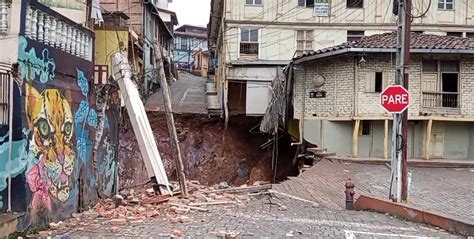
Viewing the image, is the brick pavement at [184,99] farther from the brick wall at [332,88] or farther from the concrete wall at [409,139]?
the concrete wall at [409,139]

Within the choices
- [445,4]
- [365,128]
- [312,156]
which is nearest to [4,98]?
[312,156]

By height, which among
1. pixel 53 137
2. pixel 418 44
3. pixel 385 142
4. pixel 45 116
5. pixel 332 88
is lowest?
pixel 385 142

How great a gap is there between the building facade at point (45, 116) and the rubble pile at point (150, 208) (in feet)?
1.26

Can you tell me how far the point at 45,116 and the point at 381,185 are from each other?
36.6 feet

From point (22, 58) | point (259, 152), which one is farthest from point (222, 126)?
point (22, 58)

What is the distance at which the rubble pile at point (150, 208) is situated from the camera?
975cm

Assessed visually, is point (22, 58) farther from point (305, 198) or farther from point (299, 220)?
point (305, 198)

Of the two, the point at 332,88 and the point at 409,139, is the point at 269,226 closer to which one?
the point at 332,88

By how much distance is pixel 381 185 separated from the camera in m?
16.7

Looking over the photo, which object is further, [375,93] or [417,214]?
[375,93]

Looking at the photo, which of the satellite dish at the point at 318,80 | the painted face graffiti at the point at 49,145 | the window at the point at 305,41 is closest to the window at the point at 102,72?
the painted face graffiti at the point at 49,145

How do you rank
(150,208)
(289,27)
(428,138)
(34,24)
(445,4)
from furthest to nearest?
(445,4)
(289,27)
(428,138)
(150,208)
(34,24)

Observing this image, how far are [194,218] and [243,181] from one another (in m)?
17.0

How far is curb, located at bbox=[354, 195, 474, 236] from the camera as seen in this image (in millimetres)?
9516
